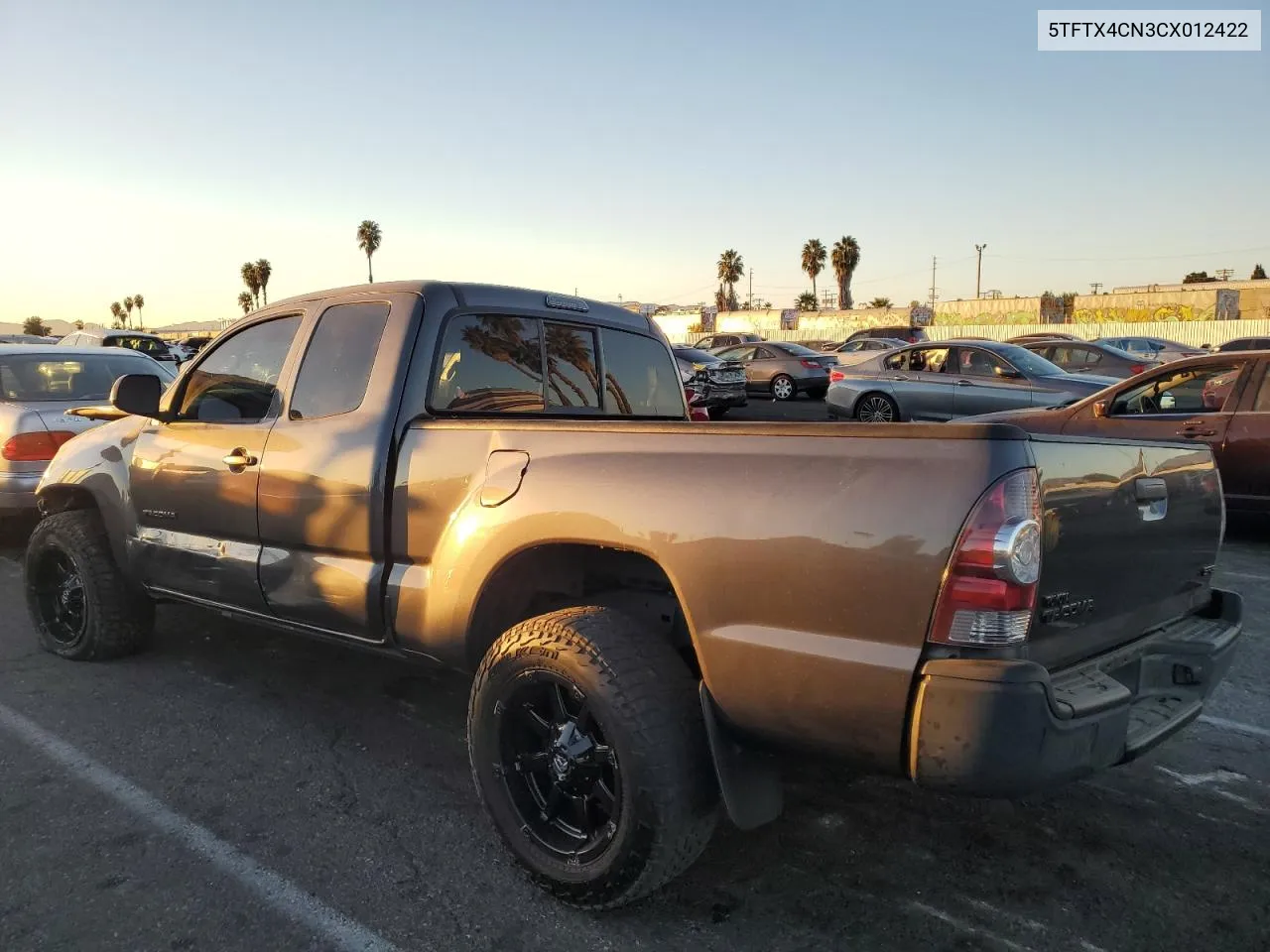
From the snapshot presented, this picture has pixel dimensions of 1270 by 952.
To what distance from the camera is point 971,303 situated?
54.0m

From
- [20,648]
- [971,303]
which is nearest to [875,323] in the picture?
[971,303]

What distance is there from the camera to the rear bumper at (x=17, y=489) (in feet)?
21.0

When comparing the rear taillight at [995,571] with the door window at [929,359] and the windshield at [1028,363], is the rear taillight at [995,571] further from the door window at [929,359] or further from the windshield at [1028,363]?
the door window at [929,359]

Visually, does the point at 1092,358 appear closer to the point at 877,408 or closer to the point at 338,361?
the point at 877,408

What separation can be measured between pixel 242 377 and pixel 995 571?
327 cm

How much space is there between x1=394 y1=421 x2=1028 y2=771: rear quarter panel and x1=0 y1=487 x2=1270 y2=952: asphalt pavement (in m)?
0.74

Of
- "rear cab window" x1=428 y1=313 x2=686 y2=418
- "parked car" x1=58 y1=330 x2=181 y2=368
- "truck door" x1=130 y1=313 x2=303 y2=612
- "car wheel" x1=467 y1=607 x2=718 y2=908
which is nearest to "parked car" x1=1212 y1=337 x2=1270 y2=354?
"rear cab window" x1=428 y1=313 x2=686 y2=418

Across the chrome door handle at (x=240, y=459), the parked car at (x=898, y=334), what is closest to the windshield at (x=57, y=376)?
the chrome door handle at (x=240, y=459)

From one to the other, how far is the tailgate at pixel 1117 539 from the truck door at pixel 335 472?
211 centimetres

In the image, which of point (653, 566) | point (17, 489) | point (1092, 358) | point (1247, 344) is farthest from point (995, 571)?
point (1247, 344)

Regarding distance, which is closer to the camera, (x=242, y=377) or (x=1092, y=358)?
(x=242, y=377)

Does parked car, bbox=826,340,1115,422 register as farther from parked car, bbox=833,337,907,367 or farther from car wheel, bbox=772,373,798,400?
car wheel, bbox=772,373,798,400

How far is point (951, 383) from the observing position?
13.2 m

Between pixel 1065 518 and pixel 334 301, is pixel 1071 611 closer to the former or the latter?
pixel 1065 518
